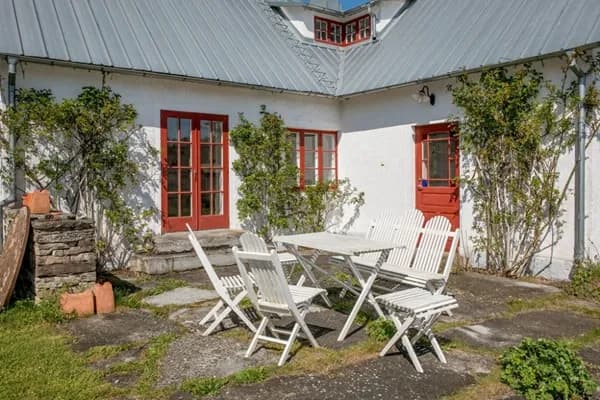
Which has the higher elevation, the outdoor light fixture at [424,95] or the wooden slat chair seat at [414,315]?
the outdoor light fixture at [424,95]

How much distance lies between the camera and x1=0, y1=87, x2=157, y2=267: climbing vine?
7152mm

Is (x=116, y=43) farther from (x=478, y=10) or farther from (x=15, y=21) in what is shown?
(x=478, y=10)

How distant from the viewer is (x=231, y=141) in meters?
9.54

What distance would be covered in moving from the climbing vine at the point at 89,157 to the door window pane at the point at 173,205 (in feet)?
1.37

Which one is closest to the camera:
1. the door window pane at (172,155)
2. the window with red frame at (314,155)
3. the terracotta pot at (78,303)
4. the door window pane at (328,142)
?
the terracotta pot at (78,303)

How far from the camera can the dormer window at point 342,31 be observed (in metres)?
12.1

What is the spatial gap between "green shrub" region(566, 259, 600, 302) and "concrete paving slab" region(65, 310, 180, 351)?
16.6ft

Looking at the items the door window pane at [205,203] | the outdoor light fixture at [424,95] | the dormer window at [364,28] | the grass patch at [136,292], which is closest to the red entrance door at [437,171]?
the outdoor light fixture at [424,95]

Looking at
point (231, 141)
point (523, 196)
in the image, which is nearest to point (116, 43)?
point (231, 141)

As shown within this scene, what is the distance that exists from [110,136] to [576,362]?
6.85 m

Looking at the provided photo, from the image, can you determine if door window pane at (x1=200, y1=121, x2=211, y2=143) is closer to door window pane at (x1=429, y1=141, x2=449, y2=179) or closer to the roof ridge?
the roof ridge

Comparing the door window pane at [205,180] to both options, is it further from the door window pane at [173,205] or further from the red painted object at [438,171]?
the red painted object at [438,171]

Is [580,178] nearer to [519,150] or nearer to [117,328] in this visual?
[519,150]

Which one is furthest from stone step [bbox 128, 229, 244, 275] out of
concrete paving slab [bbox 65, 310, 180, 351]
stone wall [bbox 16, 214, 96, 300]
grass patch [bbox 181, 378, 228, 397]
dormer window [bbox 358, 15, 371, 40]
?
dormer window [bbox 358, 15, 371, 40]
